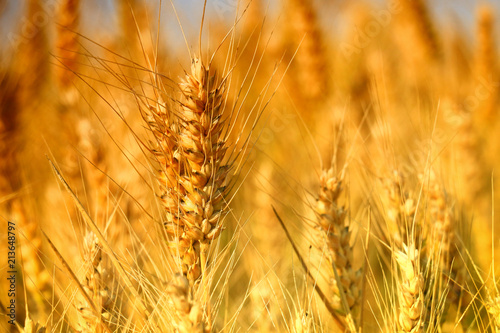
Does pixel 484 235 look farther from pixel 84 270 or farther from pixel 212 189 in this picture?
pixel 84 270

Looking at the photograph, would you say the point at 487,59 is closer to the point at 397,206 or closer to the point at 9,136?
the point at 397,206

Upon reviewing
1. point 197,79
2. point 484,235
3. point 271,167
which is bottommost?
point 484,235

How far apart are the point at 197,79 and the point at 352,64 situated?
7.59ft

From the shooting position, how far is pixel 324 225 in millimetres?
1137

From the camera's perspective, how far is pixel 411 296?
932 mm

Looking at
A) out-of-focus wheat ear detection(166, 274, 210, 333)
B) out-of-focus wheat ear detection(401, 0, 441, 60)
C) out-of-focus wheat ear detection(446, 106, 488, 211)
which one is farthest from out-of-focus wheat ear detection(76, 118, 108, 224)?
out-of-focus wheat ear detection(401, 0, 441, 60)

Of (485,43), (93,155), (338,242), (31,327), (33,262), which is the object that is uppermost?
(485,43)

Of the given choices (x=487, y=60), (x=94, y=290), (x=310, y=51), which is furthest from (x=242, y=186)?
(x=487, y=60)

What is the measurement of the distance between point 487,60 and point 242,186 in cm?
178

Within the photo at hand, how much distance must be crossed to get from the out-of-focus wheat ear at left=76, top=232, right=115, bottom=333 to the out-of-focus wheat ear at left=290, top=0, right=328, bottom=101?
1.68m

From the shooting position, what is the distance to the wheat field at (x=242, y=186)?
90cm

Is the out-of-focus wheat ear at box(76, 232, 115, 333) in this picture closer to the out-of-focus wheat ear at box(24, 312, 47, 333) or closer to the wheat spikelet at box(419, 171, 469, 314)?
the out-of-focus wheat ear at box(24, 312, 47, 333)

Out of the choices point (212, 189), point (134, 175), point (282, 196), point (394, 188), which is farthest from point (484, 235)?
point (134, 175)

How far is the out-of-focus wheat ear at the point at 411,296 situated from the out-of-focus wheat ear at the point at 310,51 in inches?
61.5
